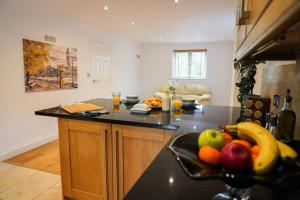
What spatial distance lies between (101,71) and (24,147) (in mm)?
2620

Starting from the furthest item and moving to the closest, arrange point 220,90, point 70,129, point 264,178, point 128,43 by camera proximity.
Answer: point 220,90 → point 128,43 → point 70,129 → point 264,178

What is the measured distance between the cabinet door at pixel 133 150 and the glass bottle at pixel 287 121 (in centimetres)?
76

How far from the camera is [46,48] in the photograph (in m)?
3.62

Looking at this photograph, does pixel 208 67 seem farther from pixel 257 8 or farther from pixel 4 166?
pixel 257 8

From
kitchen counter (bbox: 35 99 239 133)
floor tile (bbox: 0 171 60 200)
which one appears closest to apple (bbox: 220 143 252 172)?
kitchen counter (bbox: 35 99 239 133)

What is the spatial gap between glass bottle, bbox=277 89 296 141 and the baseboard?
11.4 feet

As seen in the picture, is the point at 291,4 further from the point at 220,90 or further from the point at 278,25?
the point at 220,90

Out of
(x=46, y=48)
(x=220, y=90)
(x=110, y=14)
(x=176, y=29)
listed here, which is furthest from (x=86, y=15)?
(x=220, y=90)

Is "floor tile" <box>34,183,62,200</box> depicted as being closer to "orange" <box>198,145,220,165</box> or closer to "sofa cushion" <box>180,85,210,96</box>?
"orange" <box>198,145,220,165</box>

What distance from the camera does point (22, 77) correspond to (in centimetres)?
325

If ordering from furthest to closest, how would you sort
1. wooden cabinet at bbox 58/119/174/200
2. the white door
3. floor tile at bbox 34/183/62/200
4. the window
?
the window < the white door < floor tile at bbox 34/183/62/200 < wooden cabinet at bbox 58/119/174/200

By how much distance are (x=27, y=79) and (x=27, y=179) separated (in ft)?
5.29

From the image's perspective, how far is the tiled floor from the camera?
7.20 feet

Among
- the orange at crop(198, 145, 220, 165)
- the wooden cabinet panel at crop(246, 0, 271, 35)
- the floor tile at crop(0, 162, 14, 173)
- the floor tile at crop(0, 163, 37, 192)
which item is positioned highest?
the wooden cabinet panel at crop(246, 0, 271, 35)
